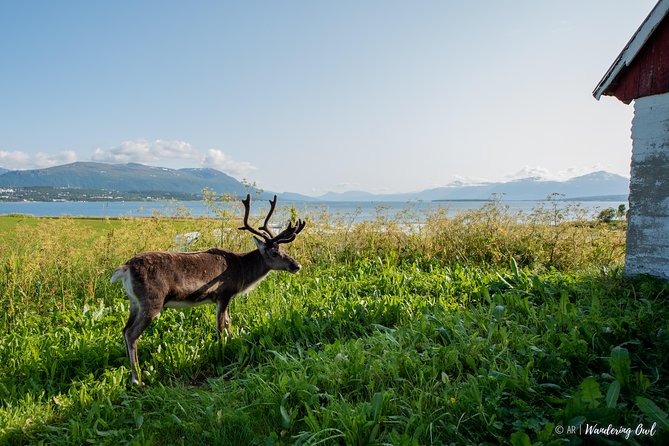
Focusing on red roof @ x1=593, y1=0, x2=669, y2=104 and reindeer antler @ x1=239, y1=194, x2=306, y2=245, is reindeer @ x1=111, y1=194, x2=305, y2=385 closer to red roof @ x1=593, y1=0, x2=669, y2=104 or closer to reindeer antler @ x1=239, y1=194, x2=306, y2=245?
reindeer antler @ x1=239, y1=194, x2=306, y2=245

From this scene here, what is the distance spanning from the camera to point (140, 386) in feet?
15.3

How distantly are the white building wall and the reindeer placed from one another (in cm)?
566

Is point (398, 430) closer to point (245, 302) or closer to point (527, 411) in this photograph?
point (527, 411)

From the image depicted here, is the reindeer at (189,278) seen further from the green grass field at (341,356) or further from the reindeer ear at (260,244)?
the green grass field at (341,356)

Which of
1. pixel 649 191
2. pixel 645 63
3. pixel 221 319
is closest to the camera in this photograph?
pixel 221 319

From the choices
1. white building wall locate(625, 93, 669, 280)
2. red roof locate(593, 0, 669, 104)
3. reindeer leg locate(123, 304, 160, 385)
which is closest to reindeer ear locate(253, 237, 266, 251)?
reindeer leg locate(123, 304, 160, 385)

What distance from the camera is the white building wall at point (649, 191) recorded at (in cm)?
651

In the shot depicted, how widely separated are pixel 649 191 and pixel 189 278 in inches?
285

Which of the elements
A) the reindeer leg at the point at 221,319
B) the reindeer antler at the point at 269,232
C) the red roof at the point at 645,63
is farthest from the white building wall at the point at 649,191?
the reindeer leg at the point at 221,319

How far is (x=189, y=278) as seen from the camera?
5148 mm

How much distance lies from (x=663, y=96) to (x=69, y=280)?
1059 cm

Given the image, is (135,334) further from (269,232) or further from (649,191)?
(649,191)

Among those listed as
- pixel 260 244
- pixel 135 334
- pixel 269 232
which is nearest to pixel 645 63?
pixel 269 232

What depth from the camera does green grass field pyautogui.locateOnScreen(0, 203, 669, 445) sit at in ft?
10.3
